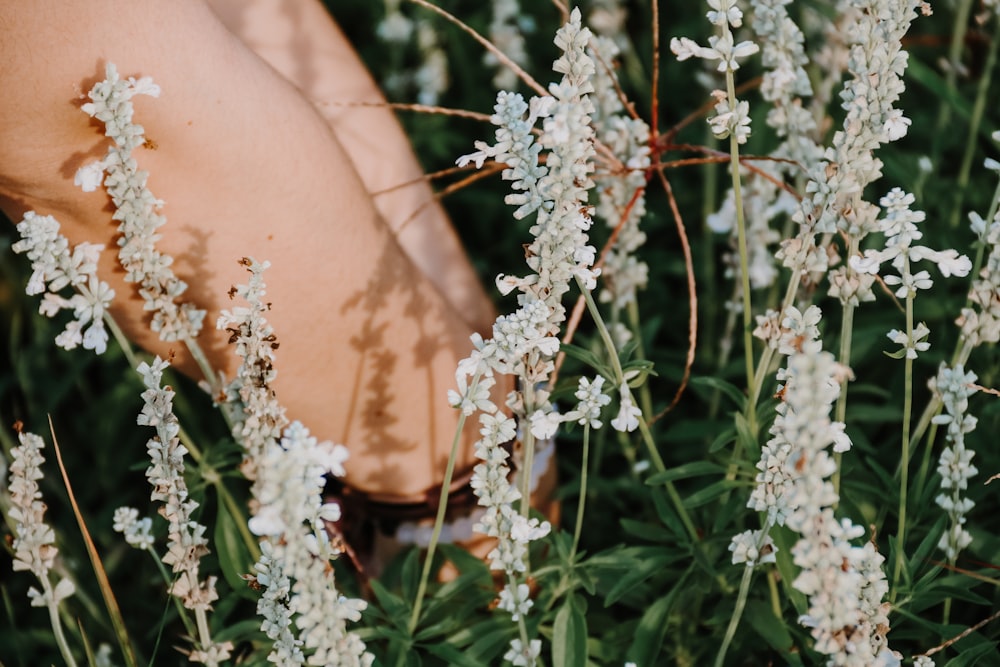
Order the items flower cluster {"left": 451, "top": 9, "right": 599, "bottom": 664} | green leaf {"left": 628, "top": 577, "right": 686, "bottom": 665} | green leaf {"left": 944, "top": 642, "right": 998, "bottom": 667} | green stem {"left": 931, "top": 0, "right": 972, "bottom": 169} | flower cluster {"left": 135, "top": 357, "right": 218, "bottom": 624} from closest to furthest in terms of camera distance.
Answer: flower cluster {"left": 451, "top": 9, "right": 599, "bottom": 664}
flower cluster {"left": 135, "top": 357, "right": 218, "bottom": 624}
green leaf {"left": 944, "top": 642, "right": 998, "bottom": 667}
green leaf {"left": 628, "top": 577, "right": 686, "bottom": 665}
green stem {"left": 931, "top": 0, "right": 972, "bottom": 169}

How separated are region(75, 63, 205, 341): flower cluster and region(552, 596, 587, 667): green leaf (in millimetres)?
713

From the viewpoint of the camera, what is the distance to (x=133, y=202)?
4.22ft

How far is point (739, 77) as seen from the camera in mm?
2996

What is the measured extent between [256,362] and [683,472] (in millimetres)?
722

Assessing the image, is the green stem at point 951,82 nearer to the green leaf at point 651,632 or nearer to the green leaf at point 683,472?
the green leaf at point 683,472

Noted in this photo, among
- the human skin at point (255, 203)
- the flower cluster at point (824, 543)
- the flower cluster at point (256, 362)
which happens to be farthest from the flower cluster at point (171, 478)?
the flower cluster at point (824, 543)

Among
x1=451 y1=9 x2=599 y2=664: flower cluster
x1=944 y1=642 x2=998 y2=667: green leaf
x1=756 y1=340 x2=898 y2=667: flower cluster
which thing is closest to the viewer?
x1=756 y1=340 x2=898 y2=667: flower cluster

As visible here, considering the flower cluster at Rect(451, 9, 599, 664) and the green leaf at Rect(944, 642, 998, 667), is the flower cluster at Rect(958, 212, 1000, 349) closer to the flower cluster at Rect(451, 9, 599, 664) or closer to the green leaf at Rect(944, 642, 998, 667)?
the green leaf at Rect(944, 642, 998, 667)

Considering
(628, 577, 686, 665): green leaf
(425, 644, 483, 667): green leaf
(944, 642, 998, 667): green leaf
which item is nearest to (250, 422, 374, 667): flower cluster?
(425, 644, 483, 667): green leaf

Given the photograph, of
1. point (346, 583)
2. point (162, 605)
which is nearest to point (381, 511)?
point (346, 583)

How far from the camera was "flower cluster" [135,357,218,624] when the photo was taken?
123 centimetres

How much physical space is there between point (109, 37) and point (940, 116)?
2.03 meters

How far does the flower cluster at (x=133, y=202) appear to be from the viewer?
3.91 ft

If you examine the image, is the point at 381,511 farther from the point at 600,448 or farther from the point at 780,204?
the point at 780,204
